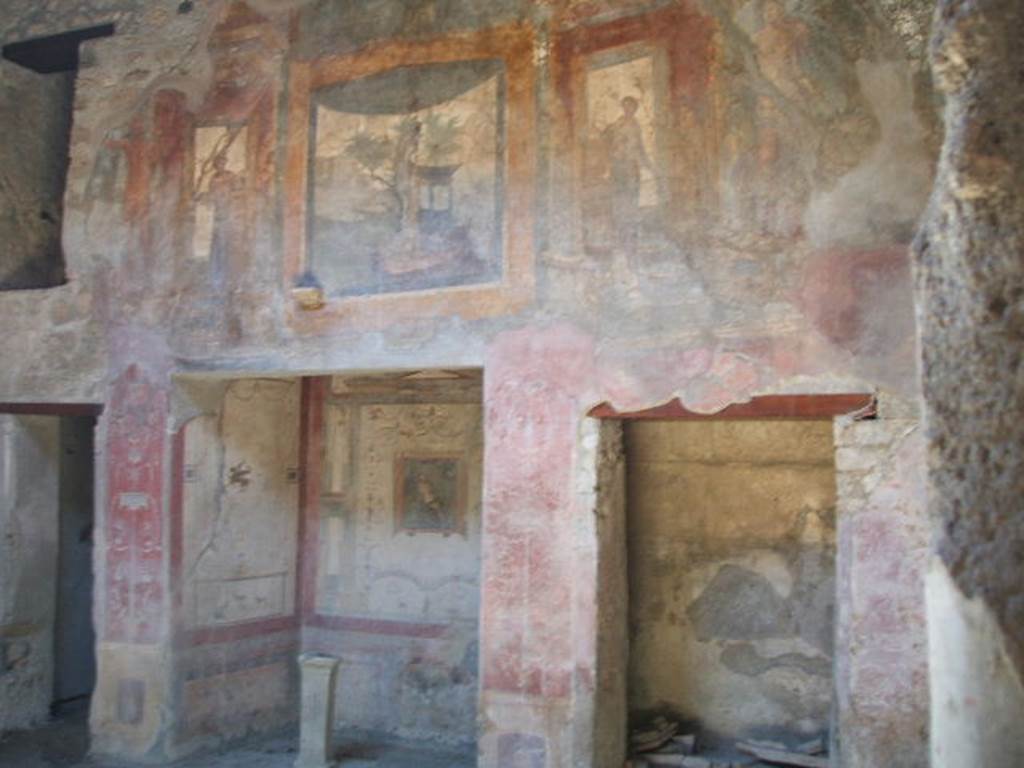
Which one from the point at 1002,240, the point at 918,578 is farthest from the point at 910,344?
the point at 1002,240

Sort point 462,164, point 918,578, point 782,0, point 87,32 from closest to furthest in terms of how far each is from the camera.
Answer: point 918,578, point 782,0, point 462,164, point 87,32

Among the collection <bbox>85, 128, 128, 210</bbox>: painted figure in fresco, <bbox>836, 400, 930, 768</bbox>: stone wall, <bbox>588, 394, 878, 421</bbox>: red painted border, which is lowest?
<bbox>836, 400, 930, 768</bbox>: stone wall

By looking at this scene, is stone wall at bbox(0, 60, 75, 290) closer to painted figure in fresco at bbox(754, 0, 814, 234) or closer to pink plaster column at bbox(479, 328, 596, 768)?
pink plaster column at bbox(479, 328, 596, 768)

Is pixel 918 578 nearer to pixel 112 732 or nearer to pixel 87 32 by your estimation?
pixel 112 732

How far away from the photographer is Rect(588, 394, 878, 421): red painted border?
500 cm

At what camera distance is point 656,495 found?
6.98 metres

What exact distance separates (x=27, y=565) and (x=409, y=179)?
4255 mm

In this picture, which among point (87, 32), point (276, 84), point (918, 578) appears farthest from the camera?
point (87, 32)

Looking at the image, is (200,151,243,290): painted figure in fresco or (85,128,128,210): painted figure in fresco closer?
(200,151,243,290): painted figure in fresco

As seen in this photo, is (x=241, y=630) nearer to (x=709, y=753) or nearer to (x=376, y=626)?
(x=376, y=626)

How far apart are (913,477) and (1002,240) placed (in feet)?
12.2

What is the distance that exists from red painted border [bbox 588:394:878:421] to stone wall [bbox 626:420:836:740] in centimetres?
142

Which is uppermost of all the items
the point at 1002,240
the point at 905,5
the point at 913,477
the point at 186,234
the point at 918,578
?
the point at 905,5

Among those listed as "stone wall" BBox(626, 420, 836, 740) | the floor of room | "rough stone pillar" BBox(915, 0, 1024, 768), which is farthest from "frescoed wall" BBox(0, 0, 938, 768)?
"rough stone pillar" BBox(915, 0, 1024, 768)
